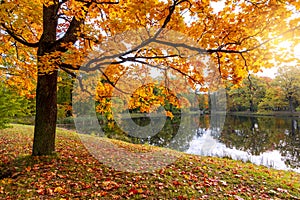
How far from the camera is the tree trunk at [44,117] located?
5.09m

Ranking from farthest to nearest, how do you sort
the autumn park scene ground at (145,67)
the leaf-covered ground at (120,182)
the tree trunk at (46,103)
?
the tree trunk at (46,103), the autumn park scene ground at (145,67), the leaf-covered ground at (120,182)

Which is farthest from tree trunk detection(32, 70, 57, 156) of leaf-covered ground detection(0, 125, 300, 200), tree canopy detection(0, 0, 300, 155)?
leaf-covered ground detection(0, 125, 300, 200)

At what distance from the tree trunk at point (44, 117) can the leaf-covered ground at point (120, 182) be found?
11.5 inches

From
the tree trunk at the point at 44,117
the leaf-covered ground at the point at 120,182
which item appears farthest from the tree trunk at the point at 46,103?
the leaf-covered ground at the point at 120,182

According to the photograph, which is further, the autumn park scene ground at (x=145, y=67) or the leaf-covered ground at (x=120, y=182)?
the autumn park scene ground at (x=145, y=67)

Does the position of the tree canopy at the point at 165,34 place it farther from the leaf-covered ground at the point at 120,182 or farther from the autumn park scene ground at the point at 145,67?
the leaf-covered ground at the point at 120,182

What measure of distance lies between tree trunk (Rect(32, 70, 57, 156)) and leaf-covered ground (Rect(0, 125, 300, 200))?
0.29 meters

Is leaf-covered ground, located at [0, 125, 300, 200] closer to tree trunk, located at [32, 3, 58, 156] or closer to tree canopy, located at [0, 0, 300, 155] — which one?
tree trunk, located at [32, 3, 58, 156]

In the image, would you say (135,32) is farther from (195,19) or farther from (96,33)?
(195,19)

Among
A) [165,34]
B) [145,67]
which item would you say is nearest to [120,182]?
[165,34]

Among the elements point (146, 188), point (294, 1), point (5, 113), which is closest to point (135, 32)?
point (294, 1)

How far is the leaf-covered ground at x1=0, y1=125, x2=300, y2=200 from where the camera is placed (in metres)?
3.50

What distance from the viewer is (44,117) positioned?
5105 millimetres

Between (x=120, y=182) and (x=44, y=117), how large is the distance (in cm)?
259
